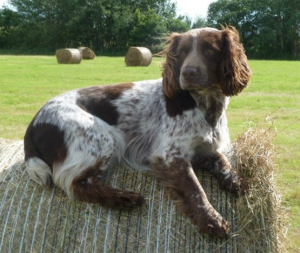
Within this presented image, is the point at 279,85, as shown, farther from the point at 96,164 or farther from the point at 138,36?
the point at 138,36


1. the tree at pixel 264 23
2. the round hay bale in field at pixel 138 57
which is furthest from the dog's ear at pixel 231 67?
the tree at pixel 264 23

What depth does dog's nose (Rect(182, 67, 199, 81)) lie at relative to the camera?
341 centimetres

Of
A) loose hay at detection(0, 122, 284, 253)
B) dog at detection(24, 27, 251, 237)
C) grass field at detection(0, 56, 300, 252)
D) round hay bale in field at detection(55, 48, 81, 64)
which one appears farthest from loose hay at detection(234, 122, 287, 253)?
round hay bale in field at detection(55, 48, 81, 64)

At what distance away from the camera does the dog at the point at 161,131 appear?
138 inches

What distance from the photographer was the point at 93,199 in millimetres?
3523

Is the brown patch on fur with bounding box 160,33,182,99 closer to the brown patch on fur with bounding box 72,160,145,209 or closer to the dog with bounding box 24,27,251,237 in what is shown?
the dog with bounding box 24,27,251,237

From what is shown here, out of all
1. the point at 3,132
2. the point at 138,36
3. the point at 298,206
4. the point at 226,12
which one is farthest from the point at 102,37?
the point at 298,206

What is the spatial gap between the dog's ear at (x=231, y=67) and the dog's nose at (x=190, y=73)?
25 cm

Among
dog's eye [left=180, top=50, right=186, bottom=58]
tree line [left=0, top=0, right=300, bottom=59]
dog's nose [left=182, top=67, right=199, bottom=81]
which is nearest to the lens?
dog's nose [left=182, top=67, right=199, bottom=81]

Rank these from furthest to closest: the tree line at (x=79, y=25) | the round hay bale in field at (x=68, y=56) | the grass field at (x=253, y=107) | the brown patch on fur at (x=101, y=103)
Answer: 1. the tree line at (x=79, y=25)
2. the round hay bale in field at (x=68, y=56)
3. the grass field at (x=253, y=107)
4. the brown patch on fur at (x=101, y=103)

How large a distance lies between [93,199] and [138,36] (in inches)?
1466

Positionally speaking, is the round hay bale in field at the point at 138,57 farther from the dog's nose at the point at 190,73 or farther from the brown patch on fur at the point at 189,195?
the dog's nose at the point at 190,73

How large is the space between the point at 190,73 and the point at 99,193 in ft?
3.52

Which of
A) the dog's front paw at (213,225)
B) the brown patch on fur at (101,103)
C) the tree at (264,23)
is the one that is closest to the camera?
the dog's front paw at (213,225)
